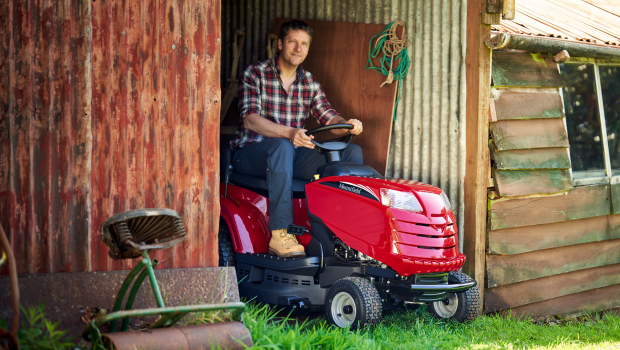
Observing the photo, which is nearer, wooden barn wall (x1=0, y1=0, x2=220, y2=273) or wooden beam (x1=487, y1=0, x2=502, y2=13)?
wooden barn wall (x1=0, y1=0, x2=220, y2=273)

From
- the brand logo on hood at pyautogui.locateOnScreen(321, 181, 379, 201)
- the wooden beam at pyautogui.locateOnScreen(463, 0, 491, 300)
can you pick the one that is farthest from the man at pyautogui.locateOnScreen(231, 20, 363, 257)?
the wooden beam at pyautogui.locateOnScreen(463, 0, 491, 300)

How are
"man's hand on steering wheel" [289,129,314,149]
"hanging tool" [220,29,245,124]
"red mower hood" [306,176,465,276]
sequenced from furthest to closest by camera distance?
"hanging tool" [220,29,245,124], "man's hand on steering wheel" [289,129,314,149], "red mower hood" [306,176,465,276]

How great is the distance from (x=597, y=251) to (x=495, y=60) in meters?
2.22

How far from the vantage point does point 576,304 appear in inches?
223

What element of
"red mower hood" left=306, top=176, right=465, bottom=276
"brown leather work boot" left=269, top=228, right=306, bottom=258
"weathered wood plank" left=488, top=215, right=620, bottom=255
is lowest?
"weathered wood plank" left=488, top=215, right=620, bottom=255

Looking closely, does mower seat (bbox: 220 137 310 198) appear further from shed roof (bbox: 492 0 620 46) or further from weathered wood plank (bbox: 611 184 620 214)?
weathered wood plank (bbox: 611 184 620 214)

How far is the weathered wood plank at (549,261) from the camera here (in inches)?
187

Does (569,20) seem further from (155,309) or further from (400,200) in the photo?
(155,309)

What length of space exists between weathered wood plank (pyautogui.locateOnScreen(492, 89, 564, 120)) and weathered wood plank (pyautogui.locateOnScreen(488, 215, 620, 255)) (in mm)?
909

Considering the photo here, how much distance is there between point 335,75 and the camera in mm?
5078

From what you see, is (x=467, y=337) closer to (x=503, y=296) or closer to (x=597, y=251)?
(x=503, y=296)

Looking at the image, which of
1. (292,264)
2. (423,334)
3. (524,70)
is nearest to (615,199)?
(524,70)

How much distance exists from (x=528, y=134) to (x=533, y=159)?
21 cm

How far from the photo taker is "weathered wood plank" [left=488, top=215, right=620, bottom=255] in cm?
476
